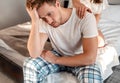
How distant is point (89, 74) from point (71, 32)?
307 millimetres

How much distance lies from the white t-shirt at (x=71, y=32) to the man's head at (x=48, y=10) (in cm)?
8

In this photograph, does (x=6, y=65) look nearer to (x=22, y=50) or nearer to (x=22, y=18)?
(x=22, y=50)

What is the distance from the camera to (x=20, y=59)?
1.59 m

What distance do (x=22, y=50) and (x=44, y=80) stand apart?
449 mm

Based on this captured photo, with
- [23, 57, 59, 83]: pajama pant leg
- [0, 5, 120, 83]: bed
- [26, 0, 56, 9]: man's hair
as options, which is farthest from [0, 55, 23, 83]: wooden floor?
[26, 0, 56, 9]: man's hair

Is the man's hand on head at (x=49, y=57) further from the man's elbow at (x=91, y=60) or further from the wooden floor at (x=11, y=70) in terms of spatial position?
the wooden floor at (x=11, y=70)

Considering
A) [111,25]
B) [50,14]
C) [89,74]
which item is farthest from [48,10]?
[111,25]

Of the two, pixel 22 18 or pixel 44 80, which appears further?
pixel 22 18

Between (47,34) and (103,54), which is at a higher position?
(47,34)

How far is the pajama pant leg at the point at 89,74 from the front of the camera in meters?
1.18

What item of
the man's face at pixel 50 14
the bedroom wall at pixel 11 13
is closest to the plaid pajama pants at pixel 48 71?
the man's face at pixel 50 14

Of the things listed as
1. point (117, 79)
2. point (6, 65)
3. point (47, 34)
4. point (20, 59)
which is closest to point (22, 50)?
point (20, 59)

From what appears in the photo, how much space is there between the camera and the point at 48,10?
1234 millimetres

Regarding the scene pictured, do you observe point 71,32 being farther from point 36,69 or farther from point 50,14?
point 36,69
